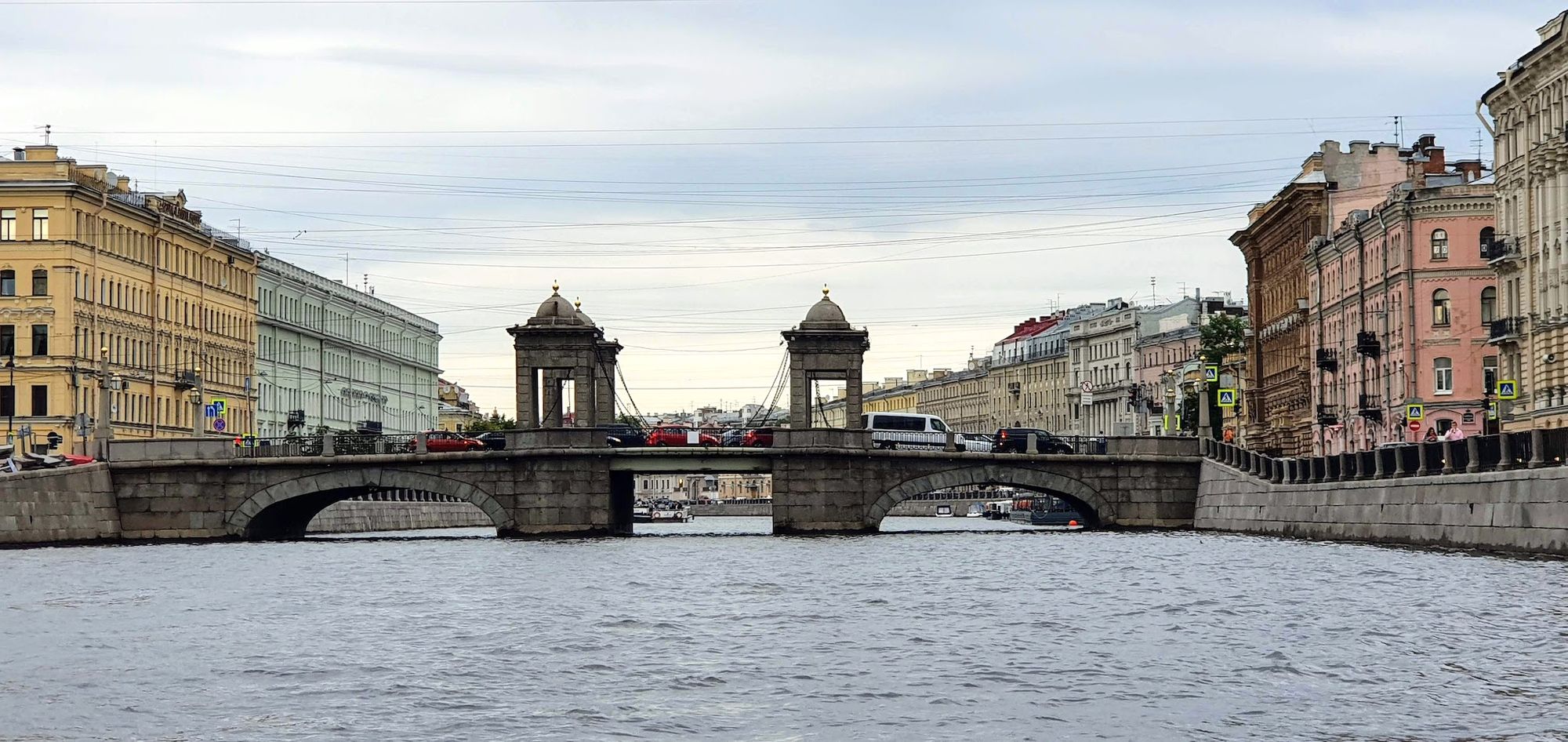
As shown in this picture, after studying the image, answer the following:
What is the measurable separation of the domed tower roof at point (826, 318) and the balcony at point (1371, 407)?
2278cm

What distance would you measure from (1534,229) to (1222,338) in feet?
186

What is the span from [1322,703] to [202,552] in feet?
159

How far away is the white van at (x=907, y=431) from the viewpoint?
86.1 meters

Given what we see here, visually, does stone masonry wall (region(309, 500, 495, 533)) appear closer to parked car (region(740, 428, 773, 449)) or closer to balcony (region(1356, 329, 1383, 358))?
parked car (region(740, 428, 773, 449))

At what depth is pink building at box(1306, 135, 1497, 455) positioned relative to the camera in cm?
8888

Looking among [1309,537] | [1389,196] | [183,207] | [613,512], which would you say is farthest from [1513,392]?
[183,207]

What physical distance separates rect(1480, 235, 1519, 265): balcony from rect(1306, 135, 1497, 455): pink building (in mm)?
5168

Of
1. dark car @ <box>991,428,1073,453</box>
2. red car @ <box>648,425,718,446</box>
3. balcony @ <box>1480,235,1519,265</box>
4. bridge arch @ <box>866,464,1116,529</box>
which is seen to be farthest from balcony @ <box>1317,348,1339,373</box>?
red car @ <box>648,425,718,446</box>

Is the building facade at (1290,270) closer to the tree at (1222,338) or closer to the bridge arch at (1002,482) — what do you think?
the tree at (1222,338)

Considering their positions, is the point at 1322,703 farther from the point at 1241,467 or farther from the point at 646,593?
the point at 1241,467

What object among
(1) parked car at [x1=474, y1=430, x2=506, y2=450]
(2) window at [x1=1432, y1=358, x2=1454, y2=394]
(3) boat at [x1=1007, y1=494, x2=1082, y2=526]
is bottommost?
(3) boat at [x1=1007, y1=494, x2=1082, y2=526]

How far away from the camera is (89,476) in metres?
78.4

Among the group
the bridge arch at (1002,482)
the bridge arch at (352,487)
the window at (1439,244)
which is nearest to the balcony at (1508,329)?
the window at (1439,244)

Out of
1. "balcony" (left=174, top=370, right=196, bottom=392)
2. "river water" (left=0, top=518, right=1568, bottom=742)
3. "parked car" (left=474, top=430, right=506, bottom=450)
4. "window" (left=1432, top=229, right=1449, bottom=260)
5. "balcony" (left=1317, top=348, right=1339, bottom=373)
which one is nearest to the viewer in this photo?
"river water" (left=0, top=518, right=1568, bottom=742)
